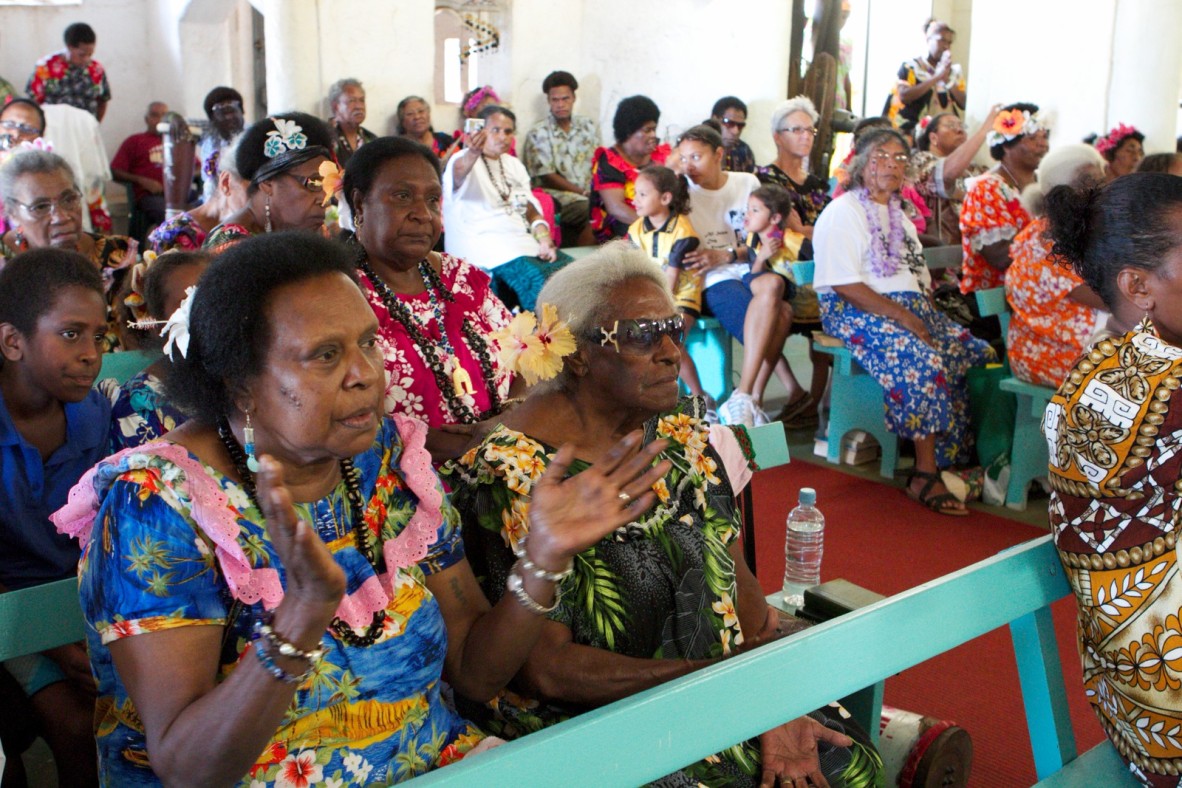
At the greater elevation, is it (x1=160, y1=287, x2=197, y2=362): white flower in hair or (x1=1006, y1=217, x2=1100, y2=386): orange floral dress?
(x1=160, y1=287, x2=197, y2=362): white flower in hair

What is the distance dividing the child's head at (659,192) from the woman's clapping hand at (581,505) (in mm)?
4377

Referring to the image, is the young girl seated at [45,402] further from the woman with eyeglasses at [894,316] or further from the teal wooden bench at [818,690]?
the woman with eyeglasses at [894,316]

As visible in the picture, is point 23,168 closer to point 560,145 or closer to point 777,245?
point 777,245

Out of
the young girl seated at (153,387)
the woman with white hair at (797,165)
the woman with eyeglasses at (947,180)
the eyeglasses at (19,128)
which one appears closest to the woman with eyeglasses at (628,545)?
the young girl seated at (153,387)

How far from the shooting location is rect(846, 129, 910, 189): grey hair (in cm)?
530

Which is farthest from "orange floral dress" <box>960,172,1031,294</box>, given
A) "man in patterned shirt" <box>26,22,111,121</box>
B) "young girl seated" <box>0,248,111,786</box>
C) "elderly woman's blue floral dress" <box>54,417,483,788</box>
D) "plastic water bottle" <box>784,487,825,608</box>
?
"man in patterned shirt" <box>26,22,111,121</box>

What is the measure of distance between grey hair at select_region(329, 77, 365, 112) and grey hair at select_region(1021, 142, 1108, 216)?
437 cm

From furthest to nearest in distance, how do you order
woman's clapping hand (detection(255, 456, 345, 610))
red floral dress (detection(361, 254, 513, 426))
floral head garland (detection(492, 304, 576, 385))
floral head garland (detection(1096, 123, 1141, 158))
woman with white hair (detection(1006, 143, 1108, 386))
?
floral head garland (detection(1096, 123, 1141, 158)) < woman with white hair (detection(1006, 143, 1108, 386)) < red floral dress (detection(361, 254, 513, 426)) < floral head garland (detection(492, 304, 576, 385)) < woman's clapping hand (detection(255, 456, 345, 610))

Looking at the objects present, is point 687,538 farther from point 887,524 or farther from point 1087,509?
point 887,524

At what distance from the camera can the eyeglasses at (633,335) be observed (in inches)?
87.4

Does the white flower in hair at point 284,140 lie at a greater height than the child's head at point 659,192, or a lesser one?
greater

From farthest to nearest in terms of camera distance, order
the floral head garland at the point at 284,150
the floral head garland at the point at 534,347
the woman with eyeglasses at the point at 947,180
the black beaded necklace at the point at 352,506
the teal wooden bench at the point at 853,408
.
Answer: the woman with eyeglasses at the point at 947,180 → the teal wooden bench at the point at 853,408 → the floral head garland at the point at 284,150 → the floral head garland at the point at 534,347 → the black beaded necklace at the point at 352,506

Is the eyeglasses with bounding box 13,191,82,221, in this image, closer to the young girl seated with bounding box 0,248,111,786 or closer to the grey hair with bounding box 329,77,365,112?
the young girl seated with bounding box 0,248,111,786

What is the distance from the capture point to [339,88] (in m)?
7.40
